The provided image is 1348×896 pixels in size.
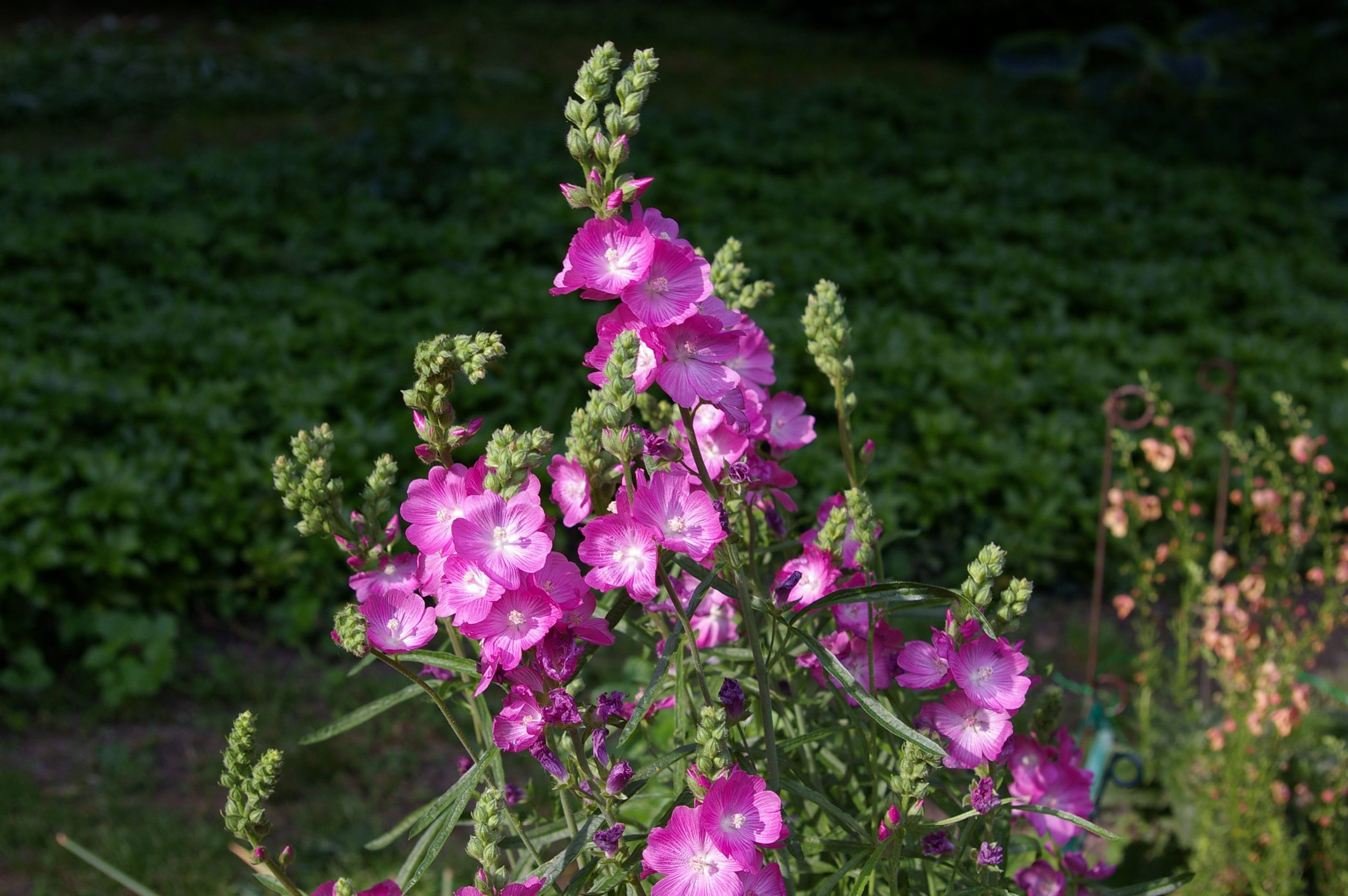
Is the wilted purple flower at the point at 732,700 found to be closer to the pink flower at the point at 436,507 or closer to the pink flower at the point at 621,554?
the pink flower at the point at 621,554

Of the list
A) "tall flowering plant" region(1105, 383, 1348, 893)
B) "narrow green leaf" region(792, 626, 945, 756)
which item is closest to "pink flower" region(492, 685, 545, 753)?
"narrow green leaf" region(792, 626, 945, 756)

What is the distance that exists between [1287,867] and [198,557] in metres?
2.67

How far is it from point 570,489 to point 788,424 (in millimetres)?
265

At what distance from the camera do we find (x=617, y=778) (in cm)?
91

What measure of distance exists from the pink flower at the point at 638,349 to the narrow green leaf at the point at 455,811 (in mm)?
336

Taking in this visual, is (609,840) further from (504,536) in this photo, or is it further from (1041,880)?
(1041,880)

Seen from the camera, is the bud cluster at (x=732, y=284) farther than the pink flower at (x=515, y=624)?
Yes

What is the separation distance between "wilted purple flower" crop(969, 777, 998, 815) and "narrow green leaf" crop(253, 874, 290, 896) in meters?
0.60

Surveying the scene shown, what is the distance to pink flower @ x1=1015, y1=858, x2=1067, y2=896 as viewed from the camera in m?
1.21

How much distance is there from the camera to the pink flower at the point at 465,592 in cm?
87

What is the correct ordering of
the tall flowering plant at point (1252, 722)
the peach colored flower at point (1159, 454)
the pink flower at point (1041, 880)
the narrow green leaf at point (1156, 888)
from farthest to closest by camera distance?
the peach colored flower at point (1159, 454), the tall flowering plant at point (1252, 722), the pink flower at point (1041, 880), the narrow green leaf at point (1156, 888)

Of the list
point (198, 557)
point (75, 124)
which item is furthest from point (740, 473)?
point (75, 124)

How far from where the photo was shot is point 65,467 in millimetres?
2982

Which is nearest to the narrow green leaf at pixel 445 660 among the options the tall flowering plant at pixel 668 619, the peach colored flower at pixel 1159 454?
the tall flowering plant at pixel 668 619
